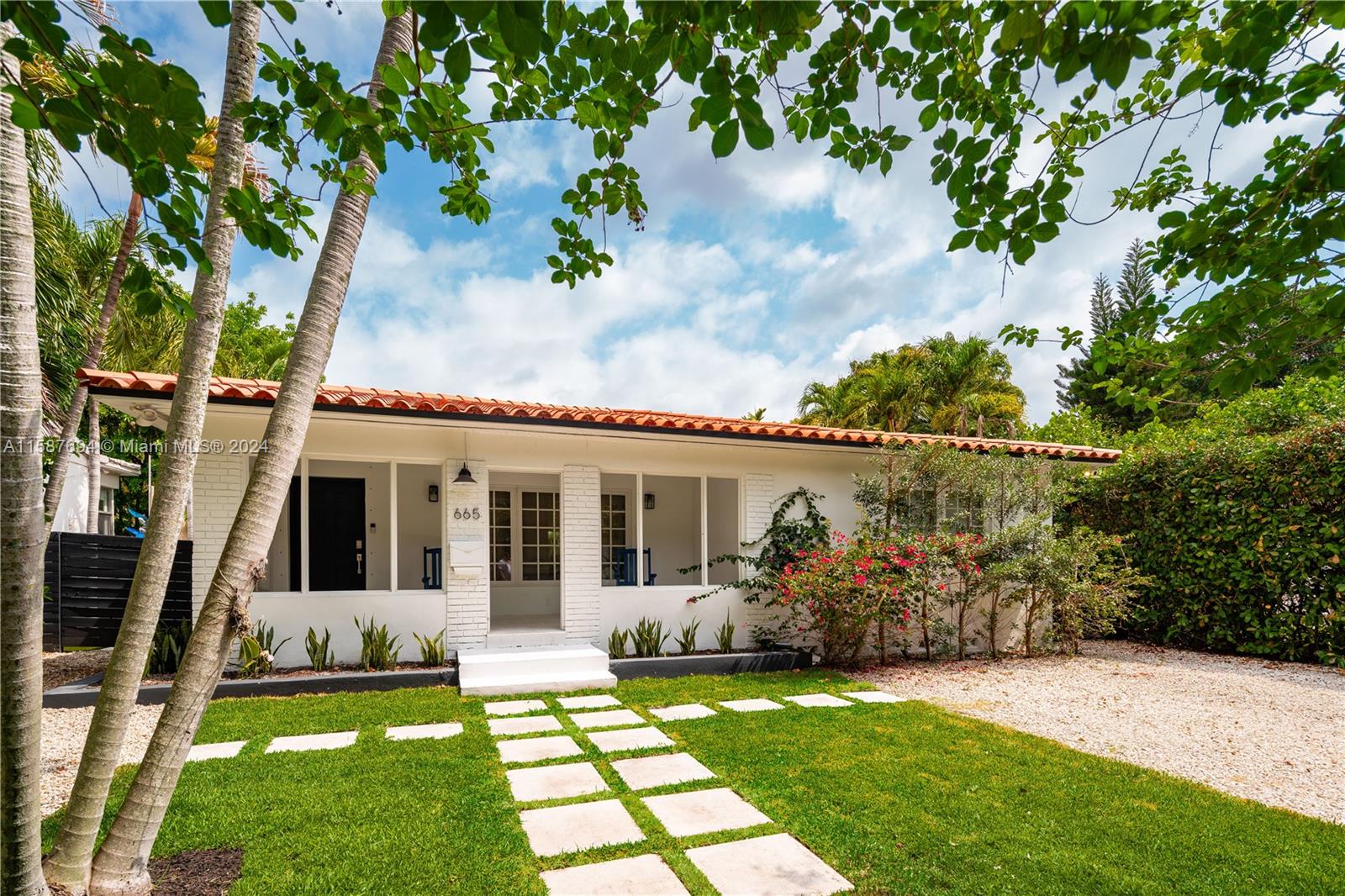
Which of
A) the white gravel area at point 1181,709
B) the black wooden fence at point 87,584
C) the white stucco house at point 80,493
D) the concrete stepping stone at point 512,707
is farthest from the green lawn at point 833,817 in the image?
the white stucco house at point 80,493

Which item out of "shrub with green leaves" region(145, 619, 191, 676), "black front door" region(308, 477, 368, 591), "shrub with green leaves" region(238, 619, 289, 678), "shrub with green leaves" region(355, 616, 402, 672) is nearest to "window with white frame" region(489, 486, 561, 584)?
"black front door" region(308, 477, 368, 591)

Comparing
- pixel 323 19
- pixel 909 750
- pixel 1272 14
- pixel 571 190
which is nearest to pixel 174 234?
pixel 571 190

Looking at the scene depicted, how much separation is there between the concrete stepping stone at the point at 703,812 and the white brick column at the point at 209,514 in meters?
5.79

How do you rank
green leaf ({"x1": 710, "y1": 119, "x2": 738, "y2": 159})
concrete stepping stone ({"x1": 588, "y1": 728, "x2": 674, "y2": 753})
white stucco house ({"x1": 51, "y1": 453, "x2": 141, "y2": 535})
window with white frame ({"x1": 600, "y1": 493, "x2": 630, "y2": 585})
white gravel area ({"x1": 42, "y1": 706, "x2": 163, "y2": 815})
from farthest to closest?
window with white frame ({"x1": 600, "y1": 493, "x2": 630, "y2": 585}), white stucco house ({"x1": 51, "y1": 453, "x2": 141, "y2": 535}), concrete stepping stone ({"x1": 588, "y1": 728, "x2": 674, "y2": 753}), white gravel area ({"x1": 42, "y1": 706, "x2": 163, "y2": 815}), green leaf ({"x1": 710, "y1": 119, "x2": 738, "y2": 159})

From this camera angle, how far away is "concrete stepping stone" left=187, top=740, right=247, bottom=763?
482 cm

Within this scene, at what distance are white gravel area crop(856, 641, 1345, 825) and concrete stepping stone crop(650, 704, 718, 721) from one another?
2.35 meters

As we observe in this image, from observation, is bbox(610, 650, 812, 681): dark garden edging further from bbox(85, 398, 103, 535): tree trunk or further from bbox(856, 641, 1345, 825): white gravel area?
bbox(85, 398, 103, 535): tree trunk

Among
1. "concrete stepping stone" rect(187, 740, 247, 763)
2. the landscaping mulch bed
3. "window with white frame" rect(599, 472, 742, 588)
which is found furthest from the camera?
"window with white frame" rect(599, 472, 742, 588)

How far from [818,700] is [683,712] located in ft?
5.00

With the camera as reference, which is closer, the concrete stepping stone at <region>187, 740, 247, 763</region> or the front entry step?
the concrete stepping stone at <region>187, 740, 247, 763</region>

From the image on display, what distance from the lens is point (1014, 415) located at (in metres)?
20.6

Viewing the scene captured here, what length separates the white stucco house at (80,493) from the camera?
10438mm

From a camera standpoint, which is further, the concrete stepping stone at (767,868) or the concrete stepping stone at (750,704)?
the concrete stepping stone at (750,704)

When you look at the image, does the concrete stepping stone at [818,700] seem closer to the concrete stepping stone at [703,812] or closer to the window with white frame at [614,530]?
the concrete stepping stone at [703,812]
